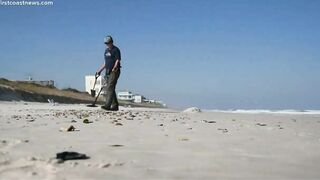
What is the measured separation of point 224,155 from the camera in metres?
3.22

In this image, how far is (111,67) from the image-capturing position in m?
11.7

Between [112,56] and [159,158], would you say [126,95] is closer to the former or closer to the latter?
[112,56]

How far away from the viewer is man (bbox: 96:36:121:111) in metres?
11.5

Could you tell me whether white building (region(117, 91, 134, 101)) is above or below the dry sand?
above

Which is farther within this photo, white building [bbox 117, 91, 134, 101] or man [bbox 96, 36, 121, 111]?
white building [bbox 117, 91, 134, 101]

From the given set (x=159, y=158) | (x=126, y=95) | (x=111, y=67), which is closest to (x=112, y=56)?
(x=111, y=67)

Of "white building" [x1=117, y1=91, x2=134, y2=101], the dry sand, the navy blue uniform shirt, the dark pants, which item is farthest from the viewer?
"white building" [x1=117, y1=91, x2=134, y2=101]

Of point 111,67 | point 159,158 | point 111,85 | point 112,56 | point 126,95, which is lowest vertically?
point 159,158

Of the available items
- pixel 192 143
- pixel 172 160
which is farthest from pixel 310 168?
pixel 192 143

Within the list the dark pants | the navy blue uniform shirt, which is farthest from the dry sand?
the navy blue uniform shirt

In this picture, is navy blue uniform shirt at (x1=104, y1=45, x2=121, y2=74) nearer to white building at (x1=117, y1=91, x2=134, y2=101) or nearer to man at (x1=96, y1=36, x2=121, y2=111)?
man at (x1=96, y1=36, x2=121, y2=111)

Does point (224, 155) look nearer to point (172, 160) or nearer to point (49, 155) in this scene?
point (172, 160)

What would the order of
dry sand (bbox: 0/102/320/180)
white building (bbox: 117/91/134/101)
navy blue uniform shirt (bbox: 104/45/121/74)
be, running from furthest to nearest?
white building (bbox: 117/91/134/101) → navy blue uniform shirt (bbox: 104/45/121/74) → dry sand (bbox: 0/102/320/180)

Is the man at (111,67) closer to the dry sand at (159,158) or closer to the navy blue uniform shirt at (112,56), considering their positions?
the navy blue uniform shirt at (112,56)
